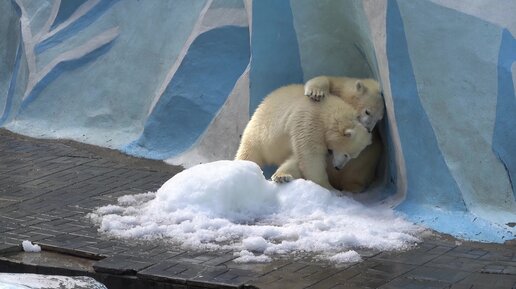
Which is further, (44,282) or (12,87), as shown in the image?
(12,87)

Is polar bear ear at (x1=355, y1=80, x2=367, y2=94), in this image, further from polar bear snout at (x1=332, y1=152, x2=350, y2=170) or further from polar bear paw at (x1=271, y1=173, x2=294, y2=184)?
polar bear paw at (x1=271, y1=173, x2=294, y2=184)

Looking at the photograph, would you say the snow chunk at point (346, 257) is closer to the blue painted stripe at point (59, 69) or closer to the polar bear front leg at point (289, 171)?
the polar bear front leg at point (289, 171)

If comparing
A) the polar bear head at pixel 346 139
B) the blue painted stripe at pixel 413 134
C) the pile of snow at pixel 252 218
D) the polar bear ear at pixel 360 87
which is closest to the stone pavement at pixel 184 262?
the pile of snow at pixel 252 218

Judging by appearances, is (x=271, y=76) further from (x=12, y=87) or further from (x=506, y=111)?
(x=12, y=87)

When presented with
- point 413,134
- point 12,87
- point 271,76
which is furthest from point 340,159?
point 12,87

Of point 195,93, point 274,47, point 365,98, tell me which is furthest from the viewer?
point 195,93

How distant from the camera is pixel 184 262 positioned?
17.5ft

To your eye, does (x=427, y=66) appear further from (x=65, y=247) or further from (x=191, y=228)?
(x=65, y=247)

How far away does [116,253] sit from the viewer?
5512 mm

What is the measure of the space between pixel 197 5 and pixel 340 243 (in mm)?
3696

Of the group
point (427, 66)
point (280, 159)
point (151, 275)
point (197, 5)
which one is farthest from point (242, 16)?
point (151, 275)

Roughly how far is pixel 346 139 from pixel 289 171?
0.44m

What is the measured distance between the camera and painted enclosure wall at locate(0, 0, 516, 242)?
5984mm

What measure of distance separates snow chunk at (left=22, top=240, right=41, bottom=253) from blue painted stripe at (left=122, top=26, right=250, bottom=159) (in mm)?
2778
